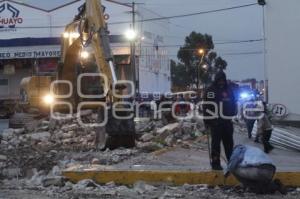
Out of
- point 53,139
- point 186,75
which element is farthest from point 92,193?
point 186,75

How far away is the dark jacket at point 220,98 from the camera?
38.4ft

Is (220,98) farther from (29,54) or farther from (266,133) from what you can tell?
(29,54)

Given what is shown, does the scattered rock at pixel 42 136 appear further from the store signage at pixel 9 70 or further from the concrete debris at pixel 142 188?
the store signage at pixel 9 70

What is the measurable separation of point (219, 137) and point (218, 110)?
0.53 m

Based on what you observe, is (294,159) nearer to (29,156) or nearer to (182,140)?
(182,140)

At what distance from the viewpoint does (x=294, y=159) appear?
15828 mm

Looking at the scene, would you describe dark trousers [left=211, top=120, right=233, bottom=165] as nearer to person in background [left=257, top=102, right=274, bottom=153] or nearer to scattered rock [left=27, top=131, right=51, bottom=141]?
person in background [left=257, top=102, right=274, bottom=153]

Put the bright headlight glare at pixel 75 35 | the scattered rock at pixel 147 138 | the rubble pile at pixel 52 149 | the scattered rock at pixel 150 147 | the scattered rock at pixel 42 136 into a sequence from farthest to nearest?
1. the scattered rock at pixel 42 136
2. the bright headlight glare at pixel 75 35
3. the scattered rock at pixel 147 138
4. the scattered rock at pixel 150 147
5. the rubble pile at pixel 52 149

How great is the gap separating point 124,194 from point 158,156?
489 centimetres

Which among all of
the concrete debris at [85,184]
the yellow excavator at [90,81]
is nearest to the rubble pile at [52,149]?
the yellow excavator at [90,81]

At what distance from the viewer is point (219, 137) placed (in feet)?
39.2

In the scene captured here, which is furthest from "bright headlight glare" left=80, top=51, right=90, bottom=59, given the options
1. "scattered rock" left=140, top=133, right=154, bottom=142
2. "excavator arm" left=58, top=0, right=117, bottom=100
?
"scattered rock" left=140, top=133, right=154, bottom=142

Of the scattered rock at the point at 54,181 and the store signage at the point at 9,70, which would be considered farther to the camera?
the store signage at the point at 9,70

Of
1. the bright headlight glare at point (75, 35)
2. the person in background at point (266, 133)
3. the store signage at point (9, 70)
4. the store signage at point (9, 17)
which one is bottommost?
the person in background at point (266, 133)
